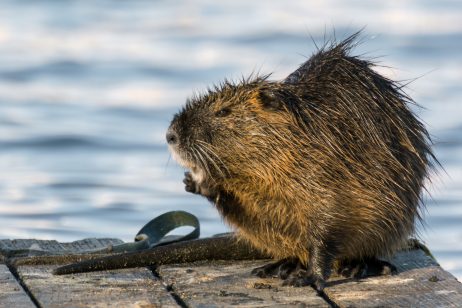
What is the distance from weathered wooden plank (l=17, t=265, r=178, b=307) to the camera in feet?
17.7

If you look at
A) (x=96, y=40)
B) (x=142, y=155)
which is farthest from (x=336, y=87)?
(x=96, y=40)

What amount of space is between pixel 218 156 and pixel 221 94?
31 cm

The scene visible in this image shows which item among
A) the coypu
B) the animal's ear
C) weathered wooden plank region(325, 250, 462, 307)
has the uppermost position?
the animal's ear

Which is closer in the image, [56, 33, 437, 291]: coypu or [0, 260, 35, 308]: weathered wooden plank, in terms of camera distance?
[0, 260, 35, 308]: weathered wooden plank

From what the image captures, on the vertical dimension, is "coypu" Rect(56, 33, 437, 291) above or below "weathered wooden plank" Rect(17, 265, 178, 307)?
above

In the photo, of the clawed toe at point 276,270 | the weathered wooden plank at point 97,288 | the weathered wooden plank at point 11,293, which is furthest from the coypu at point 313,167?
the weathered wooden plank at point 11,293

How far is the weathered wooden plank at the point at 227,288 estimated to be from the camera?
545 cm

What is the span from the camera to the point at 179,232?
9023 mm

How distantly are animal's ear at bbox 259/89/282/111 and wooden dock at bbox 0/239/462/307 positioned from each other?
650 millimetres

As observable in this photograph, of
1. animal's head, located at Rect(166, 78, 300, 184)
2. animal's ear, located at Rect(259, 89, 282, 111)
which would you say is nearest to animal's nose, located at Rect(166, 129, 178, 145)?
animal's head, located at Rect(166, 78, 300, 184)

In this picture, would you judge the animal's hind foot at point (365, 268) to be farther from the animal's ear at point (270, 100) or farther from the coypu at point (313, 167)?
the animal's ear at point (270, 100)

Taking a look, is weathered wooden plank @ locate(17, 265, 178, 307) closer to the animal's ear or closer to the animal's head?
the animal's head

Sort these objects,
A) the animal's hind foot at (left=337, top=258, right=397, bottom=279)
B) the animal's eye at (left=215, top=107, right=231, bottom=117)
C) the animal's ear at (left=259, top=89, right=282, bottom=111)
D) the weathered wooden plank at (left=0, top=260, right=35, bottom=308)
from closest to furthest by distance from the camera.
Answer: the weathered wooden plank at (left=0, top=260, right=35, bottom=308)
the animal's hind foot at (left=337, top=258, right=397, bottom=279)
the animal's ear at (left=259, top=89, right=282, bottom=111)
the animal's eye at (left=215, top=107, right=231, bottom=117)

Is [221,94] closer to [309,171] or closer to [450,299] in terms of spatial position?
[309,171]
